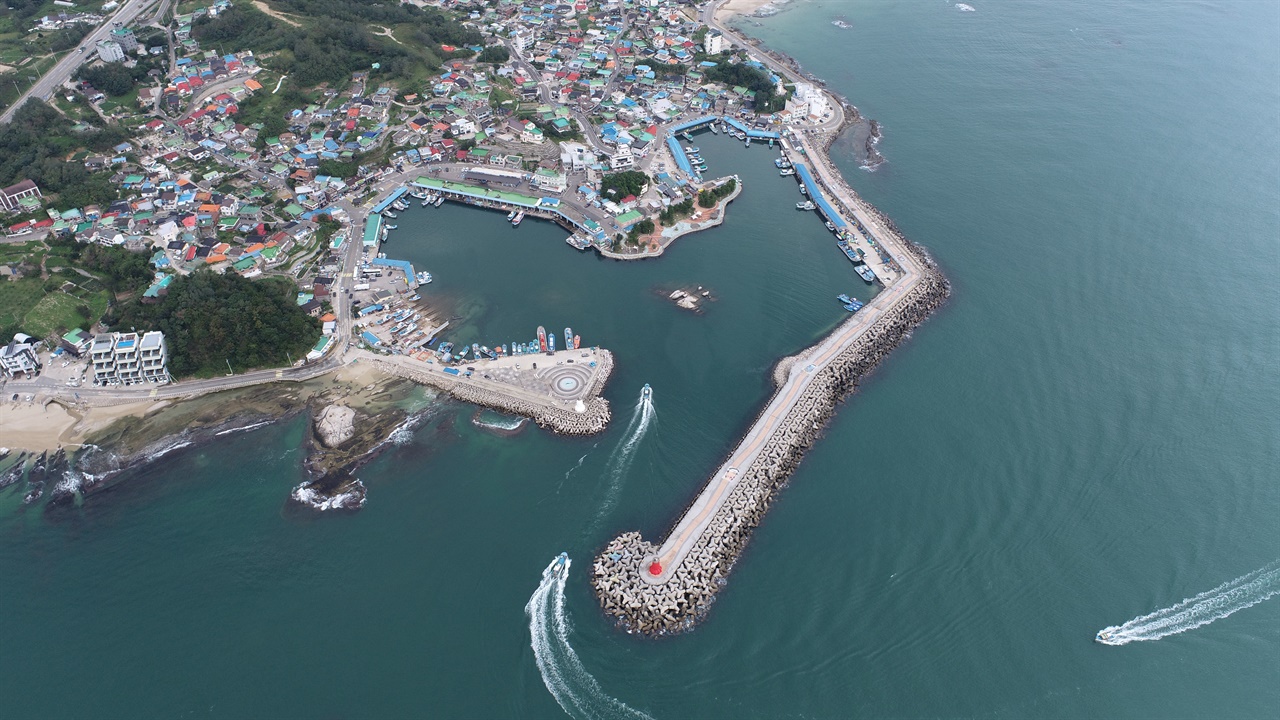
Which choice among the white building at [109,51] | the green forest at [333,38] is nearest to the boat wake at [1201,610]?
the green forest at [333,38]

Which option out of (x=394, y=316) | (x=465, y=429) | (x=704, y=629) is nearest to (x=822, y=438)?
(x=704, y=629)

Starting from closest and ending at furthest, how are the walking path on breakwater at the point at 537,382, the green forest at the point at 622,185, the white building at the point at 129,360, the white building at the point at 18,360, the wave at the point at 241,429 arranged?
1. the wave at the point at 241,429
2. the walking path on breakwater at the point at 537,382
3. the white building at the point at 129,360
4. the white building at the point at 18,360
5. the green forest at the point at 622,185

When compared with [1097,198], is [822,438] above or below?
below

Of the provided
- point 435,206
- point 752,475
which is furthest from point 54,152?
point 752,475

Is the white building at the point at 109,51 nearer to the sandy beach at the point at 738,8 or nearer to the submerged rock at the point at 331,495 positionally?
the submerged rock at the point at 331,495

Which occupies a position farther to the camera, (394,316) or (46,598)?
(394,316)

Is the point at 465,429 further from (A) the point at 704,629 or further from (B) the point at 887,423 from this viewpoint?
(B) the point at 887,423
